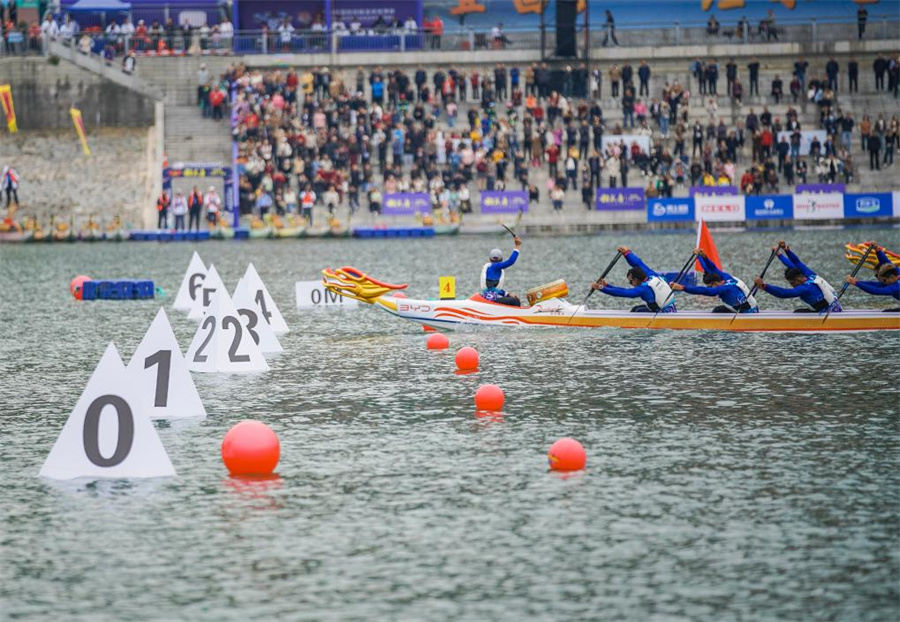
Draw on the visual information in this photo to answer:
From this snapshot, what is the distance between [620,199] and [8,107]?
93.5ft

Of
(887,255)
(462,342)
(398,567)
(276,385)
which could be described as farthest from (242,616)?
(887,255)

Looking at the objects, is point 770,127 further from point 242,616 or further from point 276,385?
point 242,616

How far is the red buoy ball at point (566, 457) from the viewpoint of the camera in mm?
15391

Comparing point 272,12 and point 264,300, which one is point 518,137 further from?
point 264,300

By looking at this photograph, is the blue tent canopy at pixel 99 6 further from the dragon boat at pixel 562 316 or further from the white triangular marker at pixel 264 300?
the dragon boat at pixel 562 316

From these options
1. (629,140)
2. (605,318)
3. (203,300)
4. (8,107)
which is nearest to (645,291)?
(605,318)

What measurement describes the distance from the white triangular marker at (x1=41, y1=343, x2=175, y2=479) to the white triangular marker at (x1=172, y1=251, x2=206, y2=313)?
17777 millimetres

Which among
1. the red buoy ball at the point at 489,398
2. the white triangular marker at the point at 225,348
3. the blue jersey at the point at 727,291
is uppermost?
the blue jersey at the point at 727,291

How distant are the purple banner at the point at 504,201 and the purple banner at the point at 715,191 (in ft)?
22.9

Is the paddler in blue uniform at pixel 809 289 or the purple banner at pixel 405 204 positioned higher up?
the purple banner at pixel 405 204

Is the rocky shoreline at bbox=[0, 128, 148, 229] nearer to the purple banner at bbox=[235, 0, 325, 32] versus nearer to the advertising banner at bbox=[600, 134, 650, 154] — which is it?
the purple banner at bbox=[235, 0, 325, 32]

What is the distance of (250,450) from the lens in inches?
601

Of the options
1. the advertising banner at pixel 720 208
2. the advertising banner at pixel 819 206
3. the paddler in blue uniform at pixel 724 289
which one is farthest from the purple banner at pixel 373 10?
the paddler in blue uniform at pixel 724 289

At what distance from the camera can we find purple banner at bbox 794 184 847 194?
196ft
